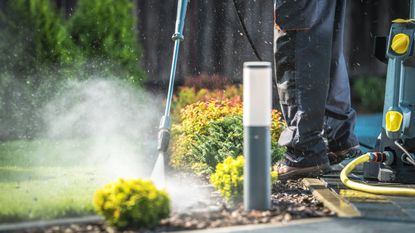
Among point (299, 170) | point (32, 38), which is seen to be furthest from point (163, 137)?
point (32, 38)

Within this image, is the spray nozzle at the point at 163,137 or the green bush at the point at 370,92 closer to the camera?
the spray nozzle at the point at 163,137

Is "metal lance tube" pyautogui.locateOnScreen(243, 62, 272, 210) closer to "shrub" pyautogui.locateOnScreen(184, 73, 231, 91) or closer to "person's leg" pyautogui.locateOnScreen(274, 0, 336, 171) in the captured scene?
"person's leg" pyautogui.locateOnScreen(274, 0, 336, 171)

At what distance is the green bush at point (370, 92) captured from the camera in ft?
35.4

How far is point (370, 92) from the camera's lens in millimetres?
10875

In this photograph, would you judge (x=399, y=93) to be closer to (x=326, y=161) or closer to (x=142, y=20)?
A: (x=326, y=161)

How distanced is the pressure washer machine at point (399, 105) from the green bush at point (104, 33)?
3126mm

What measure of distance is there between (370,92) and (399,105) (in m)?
5.51

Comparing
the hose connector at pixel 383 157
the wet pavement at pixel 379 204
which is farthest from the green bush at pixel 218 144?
the hose connector at pixel 383 157

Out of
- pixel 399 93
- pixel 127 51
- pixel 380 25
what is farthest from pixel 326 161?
pixel 380 25

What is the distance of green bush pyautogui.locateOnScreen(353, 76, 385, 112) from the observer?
10.8 meters

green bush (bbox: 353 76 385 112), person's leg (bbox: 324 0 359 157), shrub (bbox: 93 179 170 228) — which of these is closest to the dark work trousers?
person's leg (bbox: 324 0 359 157)

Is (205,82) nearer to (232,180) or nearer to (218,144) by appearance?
(218,144)

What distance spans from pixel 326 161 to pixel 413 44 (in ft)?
2.69

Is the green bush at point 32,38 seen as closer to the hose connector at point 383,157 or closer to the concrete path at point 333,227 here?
the hose connector at point 383,157
